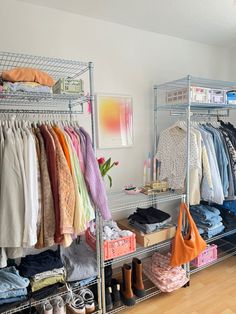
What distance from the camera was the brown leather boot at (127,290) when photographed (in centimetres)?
191

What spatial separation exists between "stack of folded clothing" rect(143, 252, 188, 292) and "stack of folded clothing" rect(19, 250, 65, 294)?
890 millimetres

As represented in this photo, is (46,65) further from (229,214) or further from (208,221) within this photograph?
(229,214)

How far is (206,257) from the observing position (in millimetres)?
2381

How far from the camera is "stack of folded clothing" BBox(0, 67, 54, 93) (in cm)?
145

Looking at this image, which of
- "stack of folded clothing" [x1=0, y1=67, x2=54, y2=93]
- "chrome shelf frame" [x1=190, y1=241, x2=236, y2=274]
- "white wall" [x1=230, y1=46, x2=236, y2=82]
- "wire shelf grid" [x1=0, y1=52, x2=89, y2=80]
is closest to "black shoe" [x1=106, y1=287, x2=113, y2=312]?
"chrome shelf frame" [x1=190, y1=241, x2=236, y2=274]

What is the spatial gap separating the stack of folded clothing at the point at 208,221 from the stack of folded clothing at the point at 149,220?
40cm

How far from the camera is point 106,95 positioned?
2.28m

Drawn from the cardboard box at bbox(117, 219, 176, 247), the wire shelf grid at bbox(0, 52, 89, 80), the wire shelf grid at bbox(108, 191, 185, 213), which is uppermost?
the wire shelf grid at bbox(0, 52, 89, 80)

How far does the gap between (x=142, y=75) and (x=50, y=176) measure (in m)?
1.55

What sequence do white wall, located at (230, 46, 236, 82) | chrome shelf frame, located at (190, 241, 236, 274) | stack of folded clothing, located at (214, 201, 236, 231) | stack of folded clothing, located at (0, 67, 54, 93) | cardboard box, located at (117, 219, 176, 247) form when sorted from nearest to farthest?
stack of folded clothing, located at (0, 67, 54, 93), cardboard box, located at (117, 219, 176, 247), chrome shelf frame, located at (190, 241, 236, 274), stack of folded clothing, located at (214, 201, 236, 231), white wall, located at (230, 46, 236, 82)

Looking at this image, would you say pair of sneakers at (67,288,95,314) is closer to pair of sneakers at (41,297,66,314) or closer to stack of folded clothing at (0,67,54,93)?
pair of sneakers at (41,297,66,314)

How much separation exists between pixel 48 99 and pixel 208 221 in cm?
186

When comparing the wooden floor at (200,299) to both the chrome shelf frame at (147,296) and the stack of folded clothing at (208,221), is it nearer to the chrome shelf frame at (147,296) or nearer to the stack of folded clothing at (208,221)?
the chrome shelf frame at (147,296)

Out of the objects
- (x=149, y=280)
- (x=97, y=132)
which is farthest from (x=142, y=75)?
(x=149, y=280)
